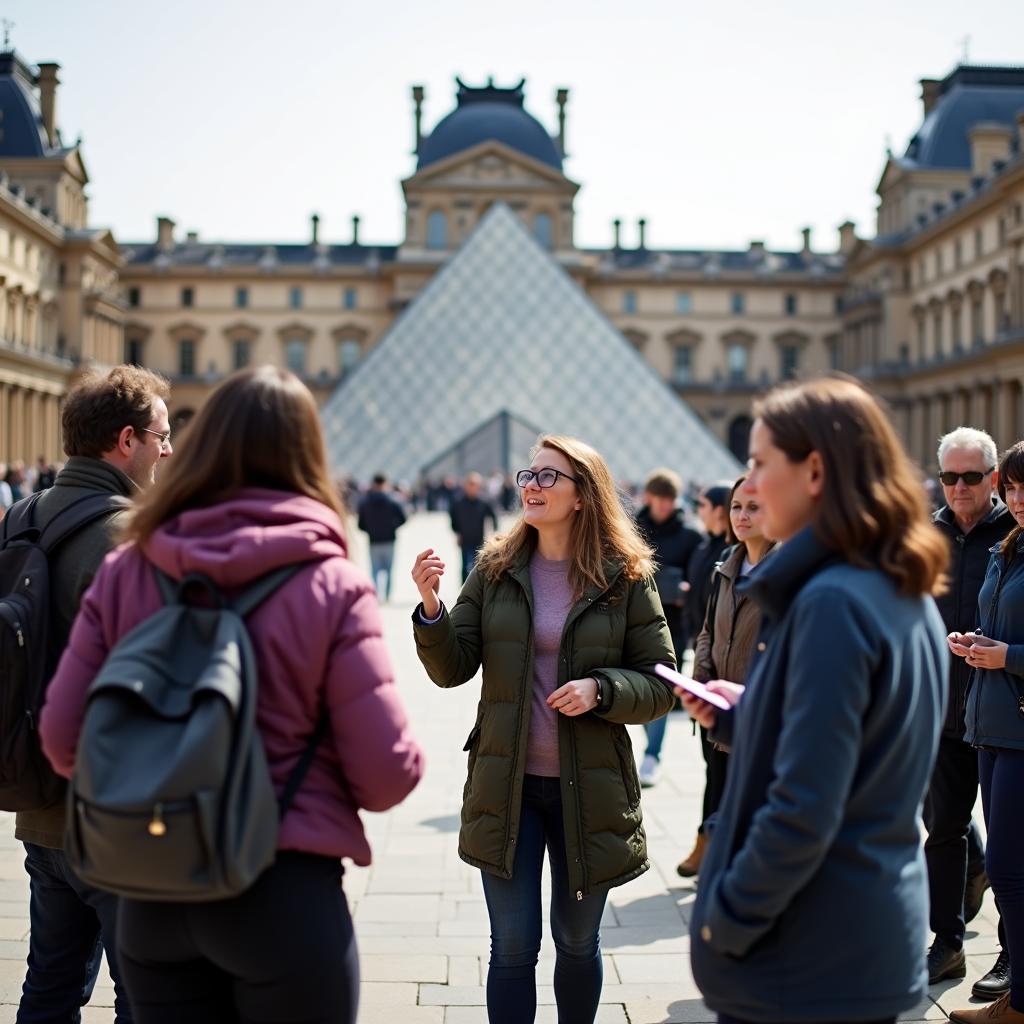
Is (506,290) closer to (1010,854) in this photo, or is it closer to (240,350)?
(240,350)

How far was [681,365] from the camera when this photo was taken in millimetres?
53438

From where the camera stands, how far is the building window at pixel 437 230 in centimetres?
4919

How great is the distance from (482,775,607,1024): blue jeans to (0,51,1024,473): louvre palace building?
2511 cm

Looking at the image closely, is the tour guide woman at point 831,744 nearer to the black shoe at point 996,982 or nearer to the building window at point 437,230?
the black shoe at point 996,982

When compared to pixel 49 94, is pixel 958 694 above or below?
below

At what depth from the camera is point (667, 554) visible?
5.92 m

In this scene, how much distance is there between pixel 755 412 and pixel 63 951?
177cm

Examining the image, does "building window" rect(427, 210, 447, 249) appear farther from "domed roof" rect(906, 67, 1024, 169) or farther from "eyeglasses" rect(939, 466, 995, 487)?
"eyeglasses" rect(939, 466, 995, 487)

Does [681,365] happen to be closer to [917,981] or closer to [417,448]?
[417,448]

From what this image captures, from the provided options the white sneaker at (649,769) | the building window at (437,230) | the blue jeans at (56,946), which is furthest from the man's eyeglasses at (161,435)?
the building window at (437,230)

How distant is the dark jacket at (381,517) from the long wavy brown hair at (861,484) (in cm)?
999

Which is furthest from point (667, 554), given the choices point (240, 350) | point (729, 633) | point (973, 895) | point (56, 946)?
point (240, 350)

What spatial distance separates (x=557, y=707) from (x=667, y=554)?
11.6 ft

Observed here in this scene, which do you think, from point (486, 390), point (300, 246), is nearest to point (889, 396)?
point (486, 390)
